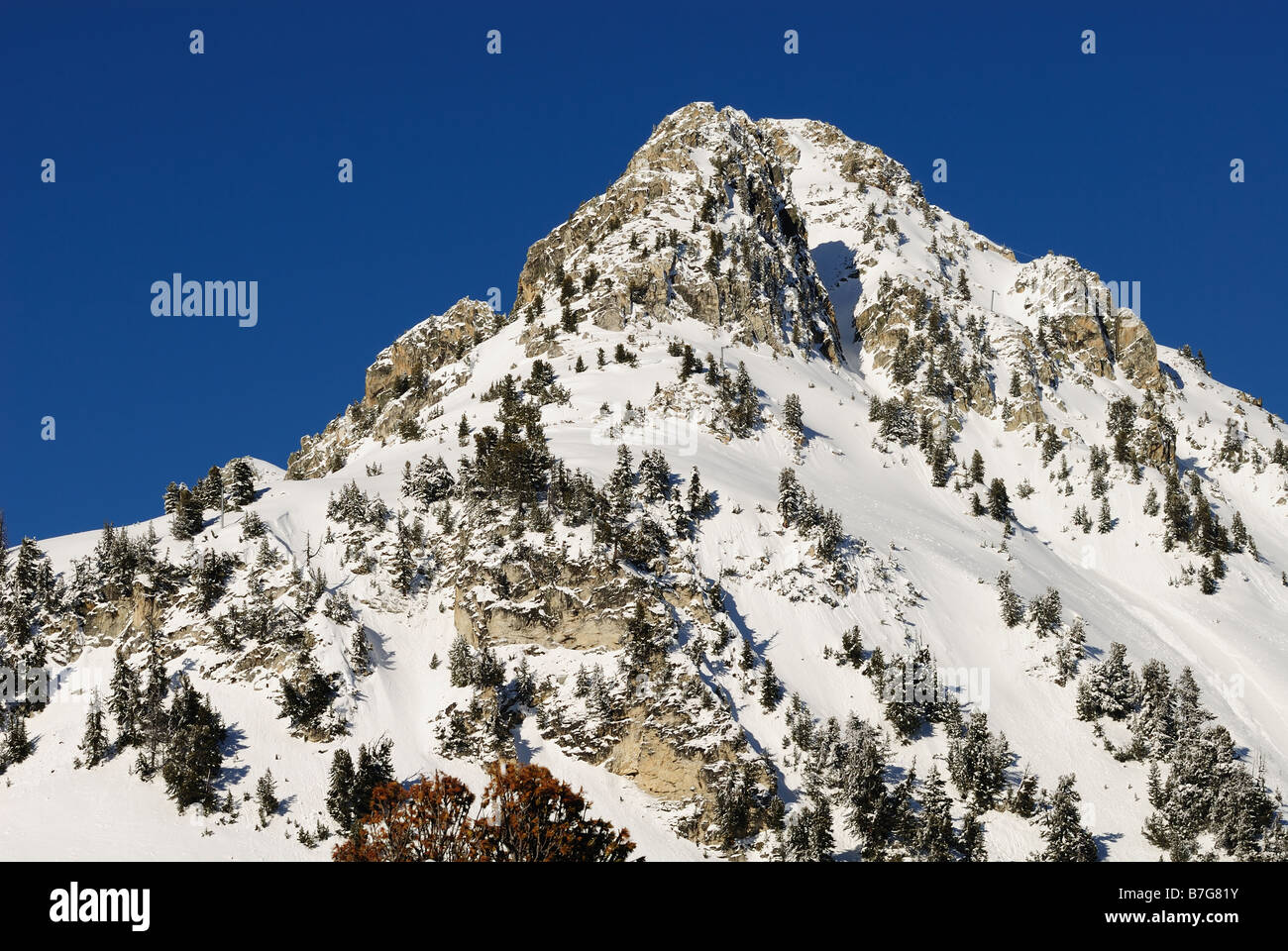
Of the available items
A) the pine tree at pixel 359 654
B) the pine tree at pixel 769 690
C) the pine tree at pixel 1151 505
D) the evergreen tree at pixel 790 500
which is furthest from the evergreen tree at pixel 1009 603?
the pine tree at pixel 359 654

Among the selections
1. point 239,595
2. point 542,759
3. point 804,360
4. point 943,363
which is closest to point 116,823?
point 239,595

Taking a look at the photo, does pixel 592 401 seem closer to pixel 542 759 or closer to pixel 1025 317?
pixel 542 759

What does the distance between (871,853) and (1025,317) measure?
130587mm

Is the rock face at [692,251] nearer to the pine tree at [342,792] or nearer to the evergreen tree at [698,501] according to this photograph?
the evergreen tree at [698,501]

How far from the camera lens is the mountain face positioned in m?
59.8

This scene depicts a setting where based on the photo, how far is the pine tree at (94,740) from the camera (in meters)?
A: 58.9

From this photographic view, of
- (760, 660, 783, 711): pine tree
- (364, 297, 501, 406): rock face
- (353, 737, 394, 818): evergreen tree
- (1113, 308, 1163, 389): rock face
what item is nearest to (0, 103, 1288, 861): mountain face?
(760, 660, 783, 711): pine tree

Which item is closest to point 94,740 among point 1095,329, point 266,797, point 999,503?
point 266,797

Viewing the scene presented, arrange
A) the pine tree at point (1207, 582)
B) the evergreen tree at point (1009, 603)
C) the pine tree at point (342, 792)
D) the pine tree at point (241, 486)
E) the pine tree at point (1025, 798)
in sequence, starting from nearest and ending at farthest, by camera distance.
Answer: the pine tree at point (342, 792) → the pine tree at point (1025, 798) → the evergreen tree at point (1009, 603) → the pine tree at point (241, 486) → the pine tree at point (1207, 582)

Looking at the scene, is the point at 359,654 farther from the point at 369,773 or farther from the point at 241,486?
the point at 241,486

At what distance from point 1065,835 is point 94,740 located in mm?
55766

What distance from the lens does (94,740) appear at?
59219 mm

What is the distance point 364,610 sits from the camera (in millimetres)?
73125

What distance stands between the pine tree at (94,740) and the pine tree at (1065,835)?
175ft
